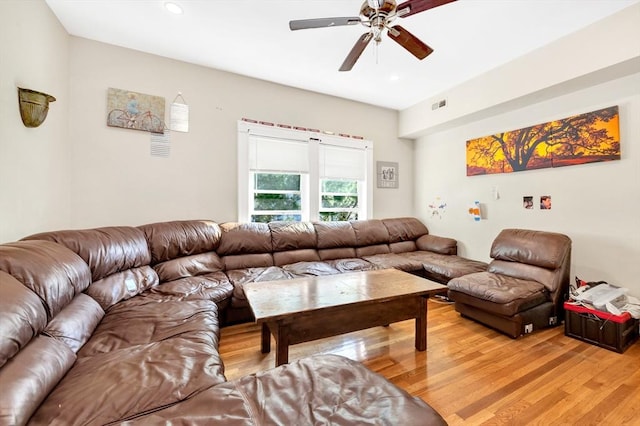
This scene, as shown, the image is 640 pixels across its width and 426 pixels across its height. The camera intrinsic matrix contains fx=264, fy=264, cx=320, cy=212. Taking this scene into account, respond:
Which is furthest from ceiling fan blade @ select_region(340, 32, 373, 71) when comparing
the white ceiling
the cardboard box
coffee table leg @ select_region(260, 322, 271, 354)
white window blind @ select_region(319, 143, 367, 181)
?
the cardboard box

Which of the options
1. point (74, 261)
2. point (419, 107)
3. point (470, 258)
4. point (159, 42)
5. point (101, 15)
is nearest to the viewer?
point (74, 261)

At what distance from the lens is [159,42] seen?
112 inches

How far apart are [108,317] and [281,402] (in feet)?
5.08

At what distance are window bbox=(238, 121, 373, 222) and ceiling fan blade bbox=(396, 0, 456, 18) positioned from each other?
233cm

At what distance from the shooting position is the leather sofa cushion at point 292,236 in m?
3.45

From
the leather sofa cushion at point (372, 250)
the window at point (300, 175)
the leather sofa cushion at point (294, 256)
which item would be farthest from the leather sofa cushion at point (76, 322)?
the leather sofa cushion at point (372, 250)

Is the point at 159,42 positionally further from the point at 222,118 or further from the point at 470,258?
the point at 470,258

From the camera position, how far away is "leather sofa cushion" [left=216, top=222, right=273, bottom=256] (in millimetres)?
3134

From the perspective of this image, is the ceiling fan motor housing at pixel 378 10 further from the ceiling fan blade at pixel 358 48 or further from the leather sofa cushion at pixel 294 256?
the leather sofa cushion at pixel 294 256

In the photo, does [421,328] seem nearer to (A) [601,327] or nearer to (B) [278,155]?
Result: (A) [601,327]

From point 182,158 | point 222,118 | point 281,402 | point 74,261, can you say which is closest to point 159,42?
point 222,118

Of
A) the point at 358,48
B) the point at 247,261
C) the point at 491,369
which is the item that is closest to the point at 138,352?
the point at 247,261

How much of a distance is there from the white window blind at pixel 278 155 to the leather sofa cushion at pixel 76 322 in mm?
2373

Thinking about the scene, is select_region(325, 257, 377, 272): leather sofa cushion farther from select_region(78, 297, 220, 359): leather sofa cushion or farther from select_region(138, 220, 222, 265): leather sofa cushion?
select_region(78, 297, 220, 359): leather sofa cushion
